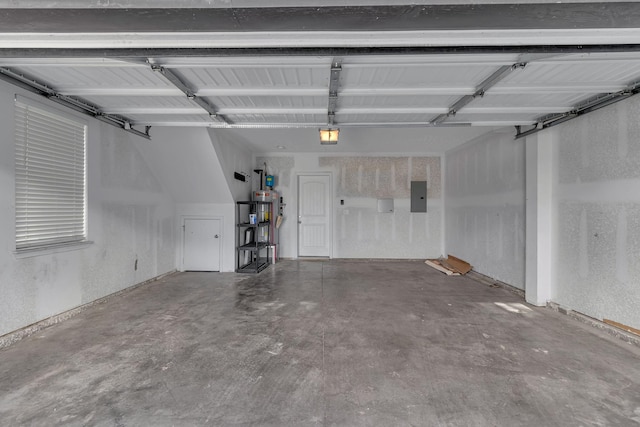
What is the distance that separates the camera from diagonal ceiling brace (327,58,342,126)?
6.44ft

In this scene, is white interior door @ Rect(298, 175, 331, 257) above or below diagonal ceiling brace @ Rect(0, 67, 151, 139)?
below

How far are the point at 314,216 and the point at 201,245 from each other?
2476 millimetres

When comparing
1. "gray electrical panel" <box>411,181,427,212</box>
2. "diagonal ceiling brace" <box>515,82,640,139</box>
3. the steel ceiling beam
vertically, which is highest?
"diagonal ceiling brace" <box>515,82,640,139</box>

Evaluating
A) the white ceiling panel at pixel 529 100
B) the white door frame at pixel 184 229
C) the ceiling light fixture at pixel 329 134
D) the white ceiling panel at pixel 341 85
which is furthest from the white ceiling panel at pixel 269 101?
the white door frame at pixel 184 229

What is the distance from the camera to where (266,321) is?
9.61 ft

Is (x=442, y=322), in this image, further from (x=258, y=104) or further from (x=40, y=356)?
(x=40, y=356)

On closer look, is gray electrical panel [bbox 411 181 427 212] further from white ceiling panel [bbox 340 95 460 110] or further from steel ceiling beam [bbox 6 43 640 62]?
steel ceiling beam [bbox 6 43 640 62]

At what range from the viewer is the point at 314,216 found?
6.41m

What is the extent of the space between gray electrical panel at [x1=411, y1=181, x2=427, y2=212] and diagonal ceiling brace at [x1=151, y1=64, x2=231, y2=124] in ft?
14.6

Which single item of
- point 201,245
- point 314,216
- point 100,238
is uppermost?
point 314,216

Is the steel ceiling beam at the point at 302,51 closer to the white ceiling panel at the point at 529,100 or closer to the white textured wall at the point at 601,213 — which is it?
the white ceiling panel at the point at 529,100

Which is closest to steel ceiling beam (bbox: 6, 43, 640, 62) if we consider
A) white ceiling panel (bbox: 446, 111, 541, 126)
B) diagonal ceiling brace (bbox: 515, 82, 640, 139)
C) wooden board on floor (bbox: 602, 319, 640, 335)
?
diagonal ceiling brace (bbox: 515, 82, 640, 139)

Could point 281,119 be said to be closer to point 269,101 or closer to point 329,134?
point 269,101

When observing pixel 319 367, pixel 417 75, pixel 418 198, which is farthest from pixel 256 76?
pixel 418 198
